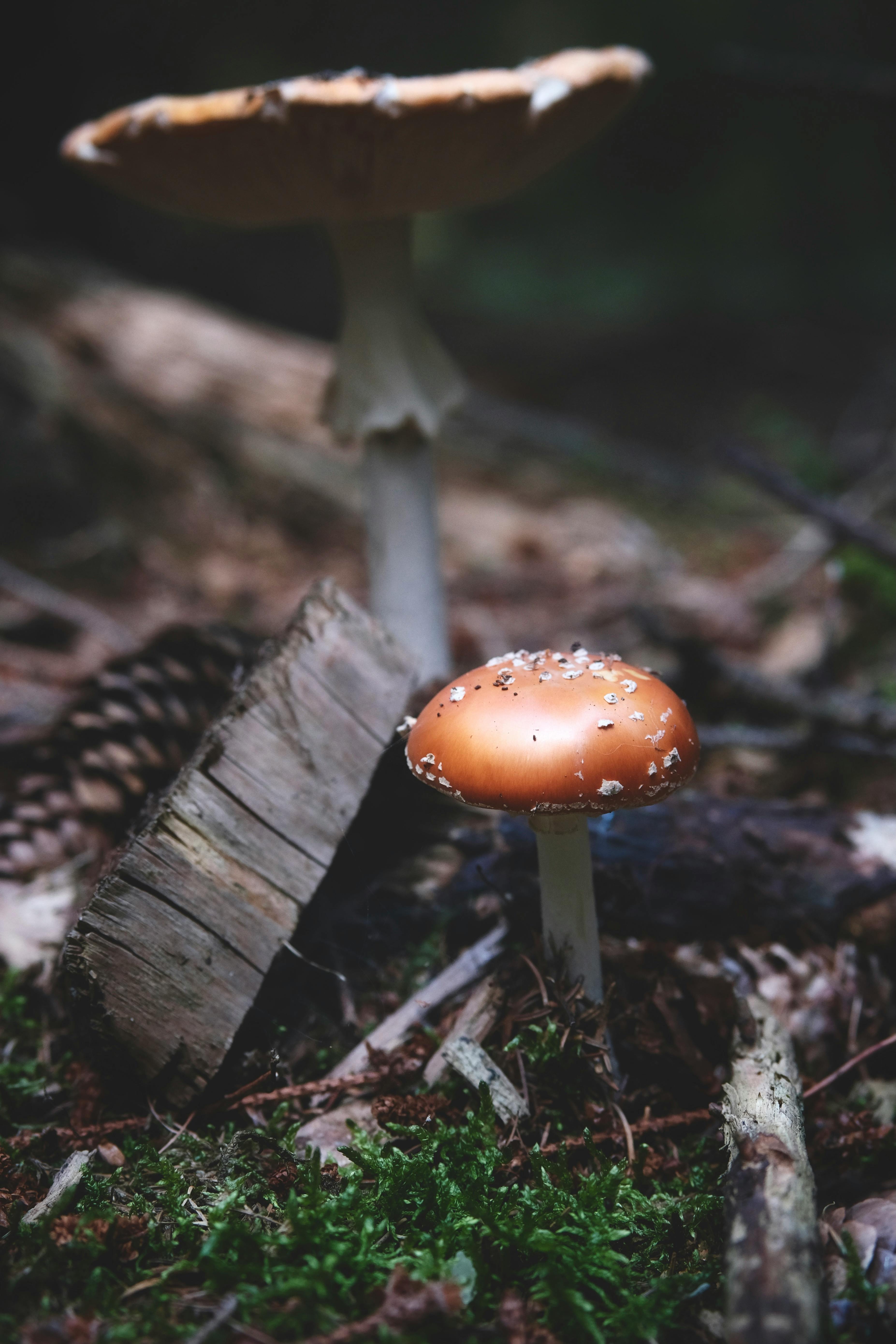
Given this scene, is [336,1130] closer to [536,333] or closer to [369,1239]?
[369,1239]

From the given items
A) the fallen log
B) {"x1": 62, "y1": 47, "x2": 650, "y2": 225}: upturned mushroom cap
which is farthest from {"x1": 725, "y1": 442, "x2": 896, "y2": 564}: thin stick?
the fallen log

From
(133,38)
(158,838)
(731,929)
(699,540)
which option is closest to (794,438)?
(699,540)

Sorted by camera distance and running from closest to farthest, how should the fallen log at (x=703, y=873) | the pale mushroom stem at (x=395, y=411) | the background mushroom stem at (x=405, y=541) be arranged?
the fallen log at (x=703, y=873) < the pale mushroom stem at (x=395, y=411) < the background mushroom stem at (x=405, y=541)

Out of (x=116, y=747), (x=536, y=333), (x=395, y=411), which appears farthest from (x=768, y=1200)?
(x=536, y=333)

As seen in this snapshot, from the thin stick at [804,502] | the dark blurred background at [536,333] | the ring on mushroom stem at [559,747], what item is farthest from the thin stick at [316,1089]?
the thin stick at [804,502]

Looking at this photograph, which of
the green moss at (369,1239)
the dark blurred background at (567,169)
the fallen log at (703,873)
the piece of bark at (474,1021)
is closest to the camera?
the green moss at (369,1239)

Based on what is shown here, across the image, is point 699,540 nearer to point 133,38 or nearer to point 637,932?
point 637,932

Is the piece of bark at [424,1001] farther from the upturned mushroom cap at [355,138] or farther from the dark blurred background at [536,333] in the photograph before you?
the upturned mushroom cap at [355,138]
